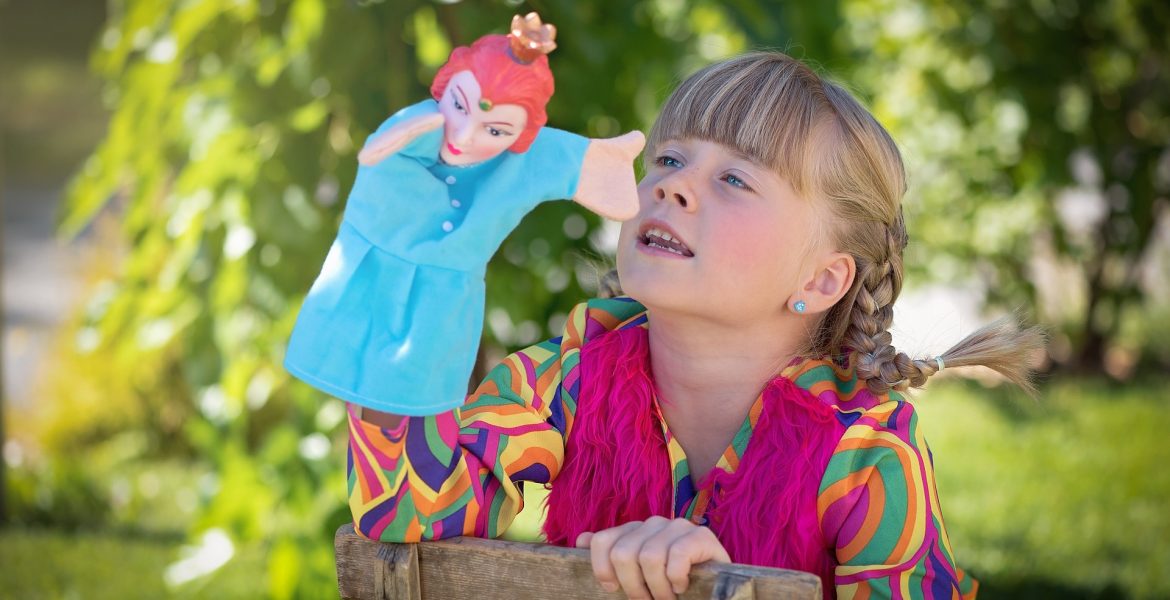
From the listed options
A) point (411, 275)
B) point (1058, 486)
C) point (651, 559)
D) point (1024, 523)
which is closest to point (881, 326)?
point (651, 559)

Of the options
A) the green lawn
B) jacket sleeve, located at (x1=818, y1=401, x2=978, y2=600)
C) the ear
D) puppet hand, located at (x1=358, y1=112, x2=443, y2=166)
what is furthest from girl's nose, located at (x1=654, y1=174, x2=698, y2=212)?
the green lawn

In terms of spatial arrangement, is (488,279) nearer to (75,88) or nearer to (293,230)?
(293,230)

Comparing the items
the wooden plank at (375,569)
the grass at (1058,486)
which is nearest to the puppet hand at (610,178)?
the wooden plank at (375,569)

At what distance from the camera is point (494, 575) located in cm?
127

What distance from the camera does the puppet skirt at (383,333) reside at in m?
1.14

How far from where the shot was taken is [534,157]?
1176 millimetres

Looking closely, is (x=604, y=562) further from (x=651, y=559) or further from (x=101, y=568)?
(x=101, y=568)

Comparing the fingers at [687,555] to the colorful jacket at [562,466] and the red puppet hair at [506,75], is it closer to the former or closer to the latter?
the colorful jacket at [562,466]

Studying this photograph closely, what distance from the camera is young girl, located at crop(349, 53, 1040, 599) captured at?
143 cm

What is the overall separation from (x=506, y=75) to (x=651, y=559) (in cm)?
50

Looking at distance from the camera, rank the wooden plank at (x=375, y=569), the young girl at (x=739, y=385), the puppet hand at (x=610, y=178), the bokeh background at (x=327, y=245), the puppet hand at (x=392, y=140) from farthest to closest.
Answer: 1. the bokeh background at (x=327, y=245)
2. the young girl at (x=739, y=385)
3. the wooden plank at (x=375, y=569)
4. the puppet hand at (x=610, y=178)
5. the puppet hand at (x=392, y=140)

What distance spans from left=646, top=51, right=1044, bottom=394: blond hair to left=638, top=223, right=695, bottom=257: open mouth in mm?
149

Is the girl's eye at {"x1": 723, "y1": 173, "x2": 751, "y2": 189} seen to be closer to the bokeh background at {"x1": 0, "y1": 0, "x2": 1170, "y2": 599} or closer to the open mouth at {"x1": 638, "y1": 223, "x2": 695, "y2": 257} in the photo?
the open mouth at {"x1": 638, "y1": 223, "x2": 695, "y2": 257}

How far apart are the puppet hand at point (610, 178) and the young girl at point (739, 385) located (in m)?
0.27
